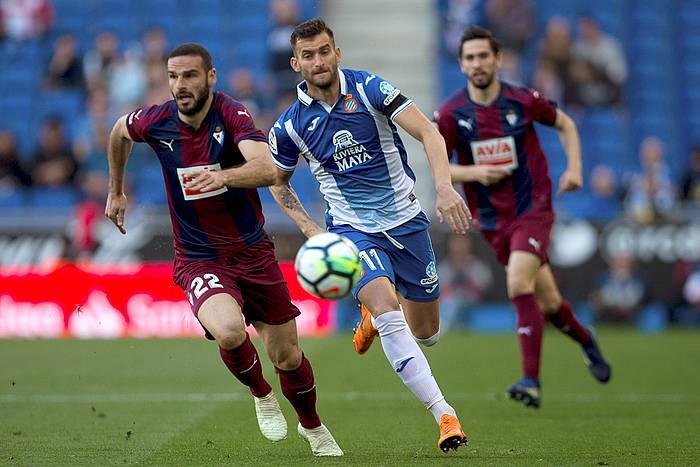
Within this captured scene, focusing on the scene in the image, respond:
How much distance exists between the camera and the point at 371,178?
6.93 meters

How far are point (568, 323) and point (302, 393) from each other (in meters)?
3.27

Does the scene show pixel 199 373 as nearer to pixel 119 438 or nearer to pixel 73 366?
pixel 73 366

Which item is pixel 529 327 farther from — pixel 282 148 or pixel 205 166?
pixel 205 166

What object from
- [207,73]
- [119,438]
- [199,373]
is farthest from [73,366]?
[207,73]

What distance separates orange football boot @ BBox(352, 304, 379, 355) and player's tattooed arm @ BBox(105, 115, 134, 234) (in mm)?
1596

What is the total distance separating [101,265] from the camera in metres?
16.2

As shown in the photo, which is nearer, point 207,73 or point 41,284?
point 207,73

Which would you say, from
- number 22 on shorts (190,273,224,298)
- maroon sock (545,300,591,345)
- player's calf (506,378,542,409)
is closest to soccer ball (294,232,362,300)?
number 22 on shorts (190,273,224,298)

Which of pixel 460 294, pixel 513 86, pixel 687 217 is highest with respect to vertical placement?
pixel 513 86

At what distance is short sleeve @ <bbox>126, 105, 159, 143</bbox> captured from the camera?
6781 mm

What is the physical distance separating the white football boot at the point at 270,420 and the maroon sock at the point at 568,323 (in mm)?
3270

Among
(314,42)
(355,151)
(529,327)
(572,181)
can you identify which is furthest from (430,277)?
(572,181)

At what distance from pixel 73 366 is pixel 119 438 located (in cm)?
520

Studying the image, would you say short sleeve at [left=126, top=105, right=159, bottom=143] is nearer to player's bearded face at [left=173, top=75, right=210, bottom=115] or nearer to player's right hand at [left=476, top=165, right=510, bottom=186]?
player's bearded face at [left=173, top=75, right=210, bottom=115]
